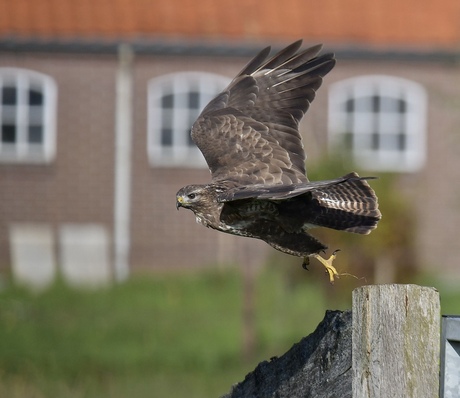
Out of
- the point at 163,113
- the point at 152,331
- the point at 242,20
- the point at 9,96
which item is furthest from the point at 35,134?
the point at 152,331

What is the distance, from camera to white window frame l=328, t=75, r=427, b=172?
62.6 ft

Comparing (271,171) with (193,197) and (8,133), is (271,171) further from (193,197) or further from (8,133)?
(8,133)

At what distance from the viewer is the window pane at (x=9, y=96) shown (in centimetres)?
1905

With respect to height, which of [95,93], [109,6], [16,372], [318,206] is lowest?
[16,372]

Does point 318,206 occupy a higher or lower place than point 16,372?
higher

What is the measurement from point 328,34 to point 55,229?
5795mm

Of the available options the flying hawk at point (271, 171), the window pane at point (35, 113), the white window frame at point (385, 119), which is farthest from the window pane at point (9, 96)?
the flying hawk at point (271, 171)

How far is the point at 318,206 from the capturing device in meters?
5.89

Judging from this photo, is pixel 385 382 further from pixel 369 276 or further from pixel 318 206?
pixel 369 276

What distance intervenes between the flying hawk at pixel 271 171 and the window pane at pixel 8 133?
1231cm

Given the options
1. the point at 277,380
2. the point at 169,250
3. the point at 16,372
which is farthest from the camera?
the point at 169,250

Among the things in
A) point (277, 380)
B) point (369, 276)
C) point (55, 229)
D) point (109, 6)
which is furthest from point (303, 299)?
point (277, 380)

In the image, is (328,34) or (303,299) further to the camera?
(328,34)

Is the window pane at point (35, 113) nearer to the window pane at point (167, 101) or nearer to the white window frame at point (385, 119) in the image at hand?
the window pane at point (167, 101)
